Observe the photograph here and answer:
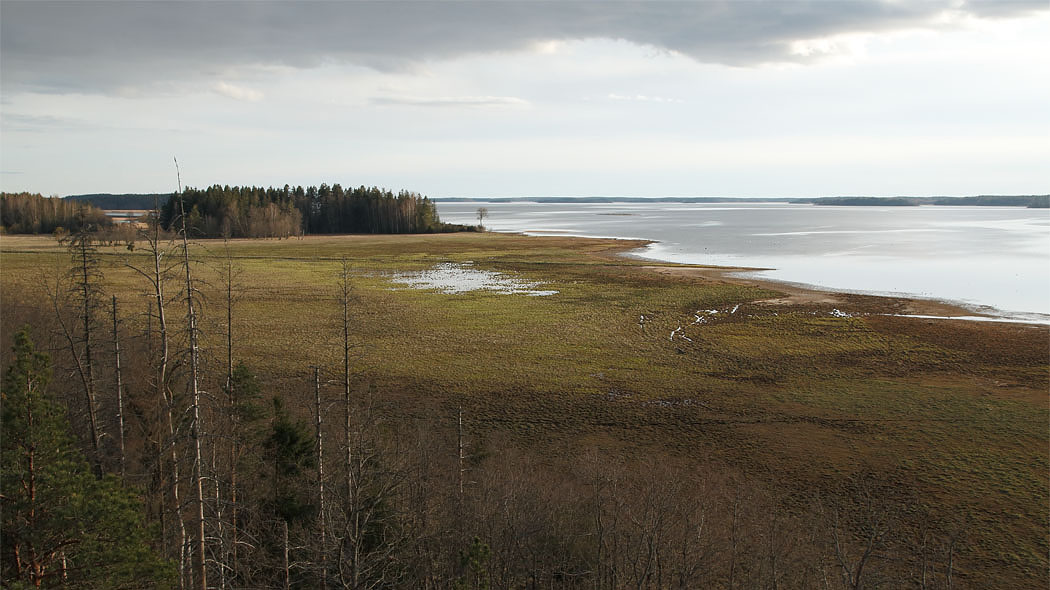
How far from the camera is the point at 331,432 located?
22516 millimetres

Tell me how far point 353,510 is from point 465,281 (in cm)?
5949

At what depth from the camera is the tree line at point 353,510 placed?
1184cm

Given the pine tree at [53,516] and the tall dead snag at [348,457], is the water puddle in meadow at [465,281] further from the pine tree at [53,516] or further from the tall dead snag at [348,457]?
the pine tree at [53,516]

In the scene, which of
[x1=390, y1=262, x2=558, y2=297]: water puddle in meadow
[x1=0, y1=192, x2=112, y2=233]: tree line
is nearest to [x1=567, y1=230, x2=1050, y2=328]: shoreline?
[x1=390, y1=262, x2=558, y2=297]: water puddle in meadow

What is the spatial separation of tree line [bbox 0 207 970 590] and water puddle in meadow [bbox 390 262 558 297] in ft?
131

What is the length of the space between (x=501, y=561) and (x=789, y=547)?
A: 7.81m

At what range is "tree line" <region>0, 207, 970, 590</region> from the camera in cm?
1184

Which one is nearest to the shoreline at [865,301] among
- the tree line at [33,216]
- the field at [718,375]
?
the field at [718,375]

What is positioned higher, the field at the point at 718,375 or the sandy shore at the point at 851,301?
the sandy shore at the point at 851,301

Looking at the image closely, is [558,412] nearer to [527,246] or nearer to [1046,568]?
[1046,568]

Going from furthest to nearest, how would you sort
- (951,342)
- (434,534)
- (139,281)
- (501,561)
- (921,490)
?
(139,281)
(951,342)
(921,490)
(501,561)
(434,534)

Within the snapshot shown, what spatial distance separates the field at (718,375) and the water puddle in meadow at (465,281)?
2.85 m

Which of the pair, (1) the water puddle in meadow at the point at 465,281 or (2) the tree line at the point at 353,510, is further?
(1) the water puddle in meadow at the point at 465,281

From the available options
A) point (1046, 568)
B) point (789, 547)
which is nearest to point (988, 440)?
point (1046, 568)
